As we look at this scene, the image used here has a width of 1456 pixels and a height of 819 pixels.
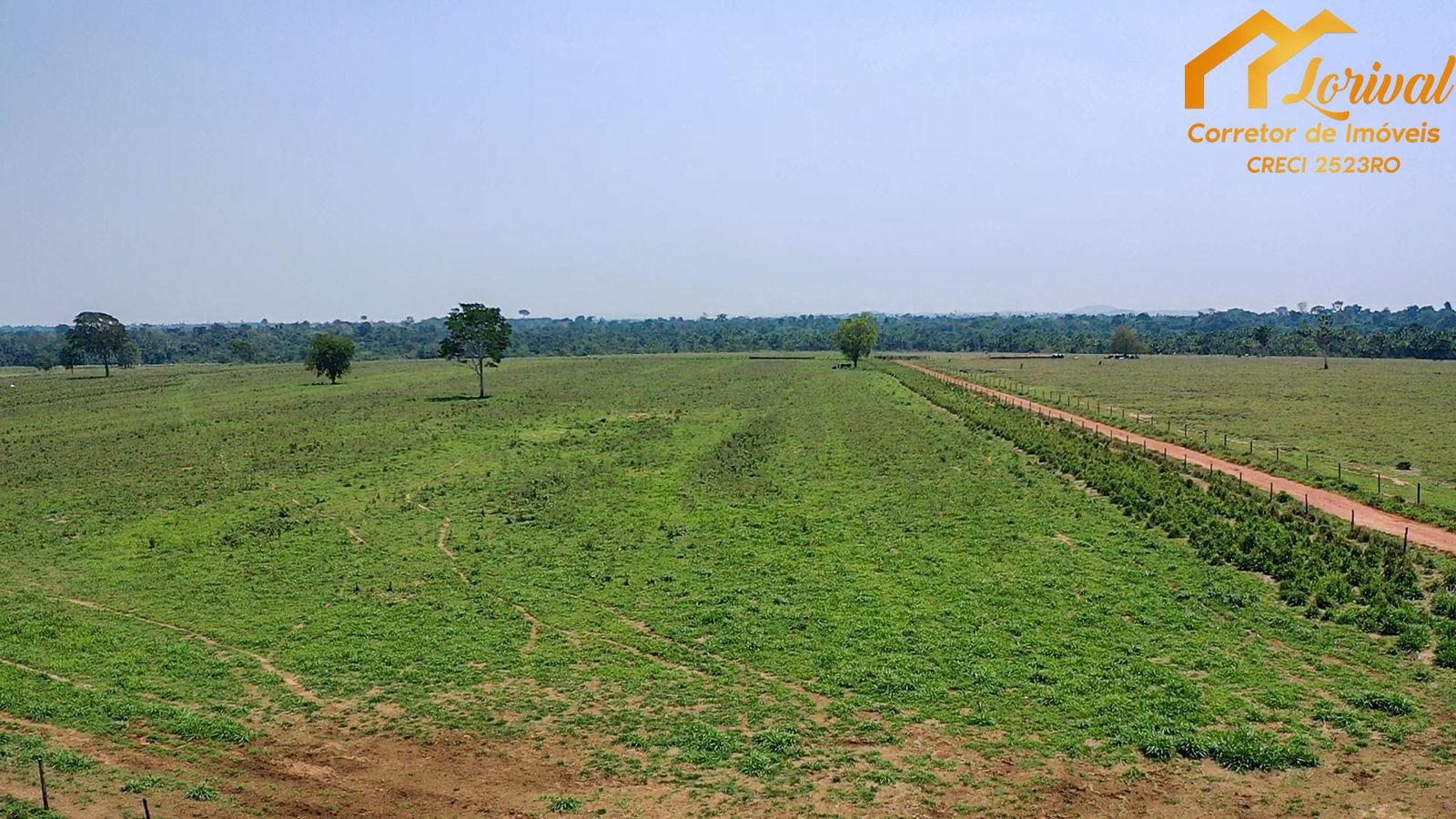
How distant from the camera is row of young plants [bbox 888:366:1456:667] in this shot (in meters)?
19.5

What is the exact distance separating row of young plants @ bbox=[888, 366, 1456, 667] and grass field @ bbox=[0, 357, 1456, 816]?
1.01 meters

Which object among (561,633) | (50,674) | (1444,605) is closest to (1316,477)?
(1444,605)

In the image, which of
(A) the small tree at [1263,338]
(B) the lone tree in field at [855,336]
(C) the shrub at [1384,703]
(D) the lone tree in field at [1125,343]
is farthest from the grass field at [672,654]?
(A) the small tree at [1263,338]

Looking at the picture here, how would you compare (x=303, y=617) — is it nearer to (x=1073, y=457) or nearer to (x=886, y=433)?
(x=1073, y=457)

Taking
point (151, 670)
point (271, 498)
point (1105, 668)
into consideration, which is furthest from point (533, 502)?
point (1105, 668)

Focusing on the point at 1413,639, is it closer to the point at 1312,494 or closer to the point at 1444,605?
the point at 1444,605

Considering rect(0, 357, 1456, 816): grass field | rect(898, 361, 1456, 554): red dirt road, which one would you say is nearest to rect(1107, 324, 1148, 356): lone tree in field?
rect(898, 361, 1456, 554): red dirt road

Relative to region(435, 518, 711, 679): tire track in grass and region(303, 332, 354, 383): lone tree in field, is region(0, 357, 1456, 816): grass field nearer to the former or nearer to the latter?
region(435, 518, 711, 679): tire track in grass

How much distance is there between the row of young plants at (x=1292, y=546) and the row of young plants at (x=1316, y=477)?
2.84 meters

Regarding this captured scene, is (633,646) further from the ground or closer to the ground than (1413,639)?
closer to the ground

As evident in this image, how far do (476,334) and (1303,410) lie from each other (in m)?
63.5

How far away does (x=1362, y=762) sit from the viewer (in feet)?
45.8

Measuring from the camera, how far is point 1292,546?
2455 cm

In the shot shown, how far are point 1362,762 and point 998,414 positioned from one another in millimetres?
44136
